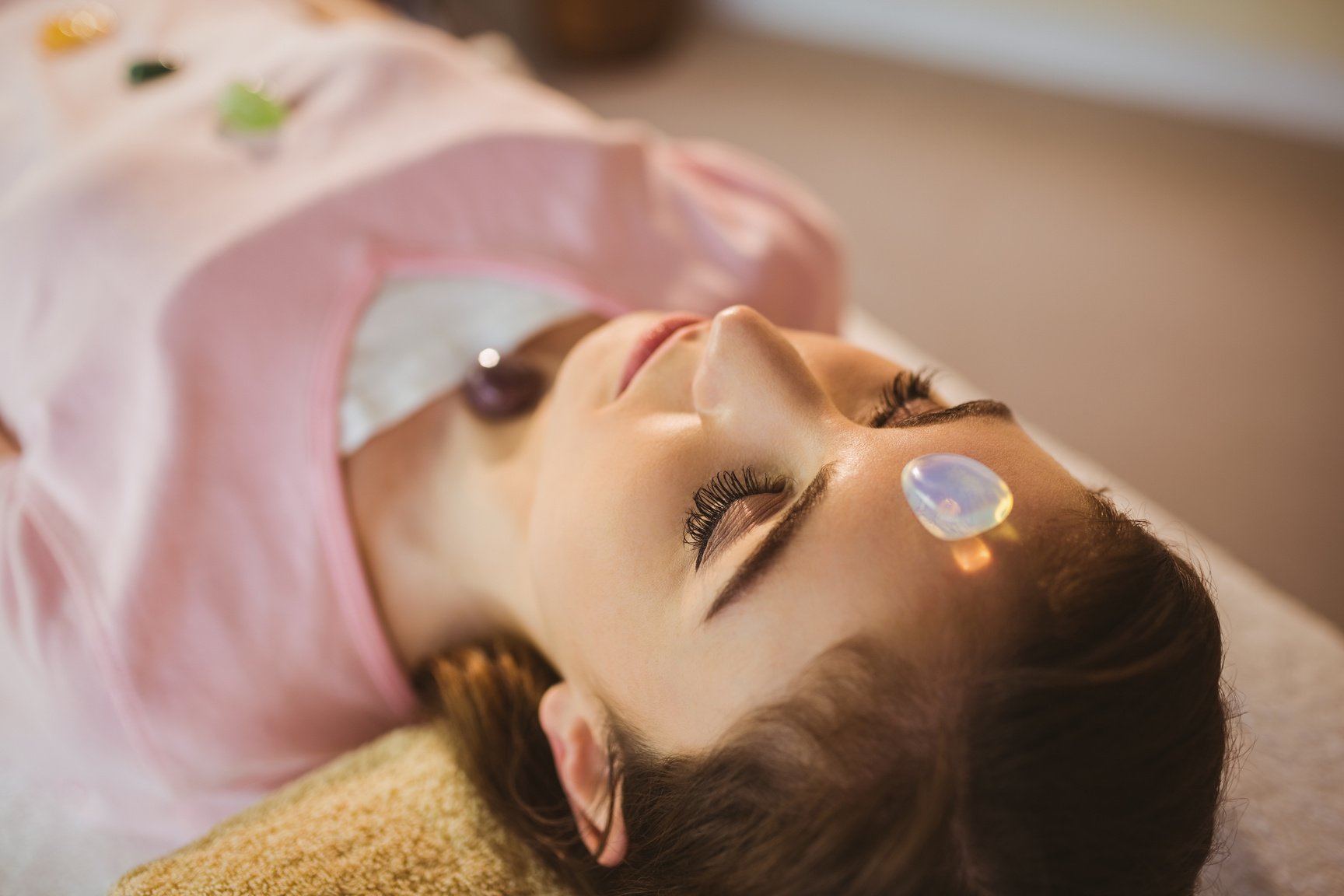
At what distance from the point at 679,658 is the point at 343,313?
1.72 ft

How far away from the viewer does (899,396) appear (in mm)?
636

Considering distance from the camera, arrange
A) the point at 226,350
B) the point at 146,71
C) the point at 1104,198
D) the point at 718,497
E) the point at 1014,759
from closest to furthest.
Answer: the point at 1014,759 → the point at 718,497 → the point at 226,350 → the point at 146,71 → the point at 1104,198

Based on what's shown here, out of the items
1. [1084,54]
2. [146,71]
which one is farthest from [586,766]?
[1084,54]

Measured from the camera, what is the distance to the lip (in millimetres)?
704

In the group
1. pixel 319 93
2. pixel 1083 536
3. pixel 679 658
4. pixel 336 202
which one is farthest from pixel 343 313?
pixel 1083 536

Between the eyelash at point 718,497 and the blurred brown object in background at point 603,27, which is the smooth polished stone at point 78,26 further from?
the blurred brown object in background at point 603,27

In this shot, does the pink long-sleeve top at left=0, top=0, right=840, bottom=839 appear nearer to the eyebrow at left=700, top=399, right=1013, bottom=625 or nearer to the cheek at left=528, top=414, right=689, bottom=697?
the cheek at left=528, top=414, right=689, bottom=697

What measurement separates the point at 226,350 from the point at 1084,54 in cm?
236

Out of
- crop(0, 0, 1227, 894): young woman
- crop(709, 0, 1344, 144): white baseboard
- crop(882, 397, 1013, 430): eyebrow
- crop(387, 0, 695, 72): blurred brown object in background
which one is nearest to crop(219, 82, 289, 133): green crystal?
crop(0, 0, 1227, 894): young woman

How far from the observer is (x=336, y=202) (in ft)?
2.99

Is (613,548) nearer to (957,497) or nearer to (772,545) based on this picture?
(772,545)

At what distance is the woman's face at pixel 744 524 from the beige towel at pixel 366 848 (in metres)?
0.17

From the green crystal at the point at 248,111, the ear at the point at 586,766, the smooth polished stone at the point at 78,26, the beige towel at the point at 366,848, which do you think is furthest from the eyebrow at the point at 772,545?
the smooth polished stone at the point at 78,26

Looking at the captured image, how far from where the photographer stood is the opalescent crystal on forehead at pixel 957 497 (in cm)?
51
